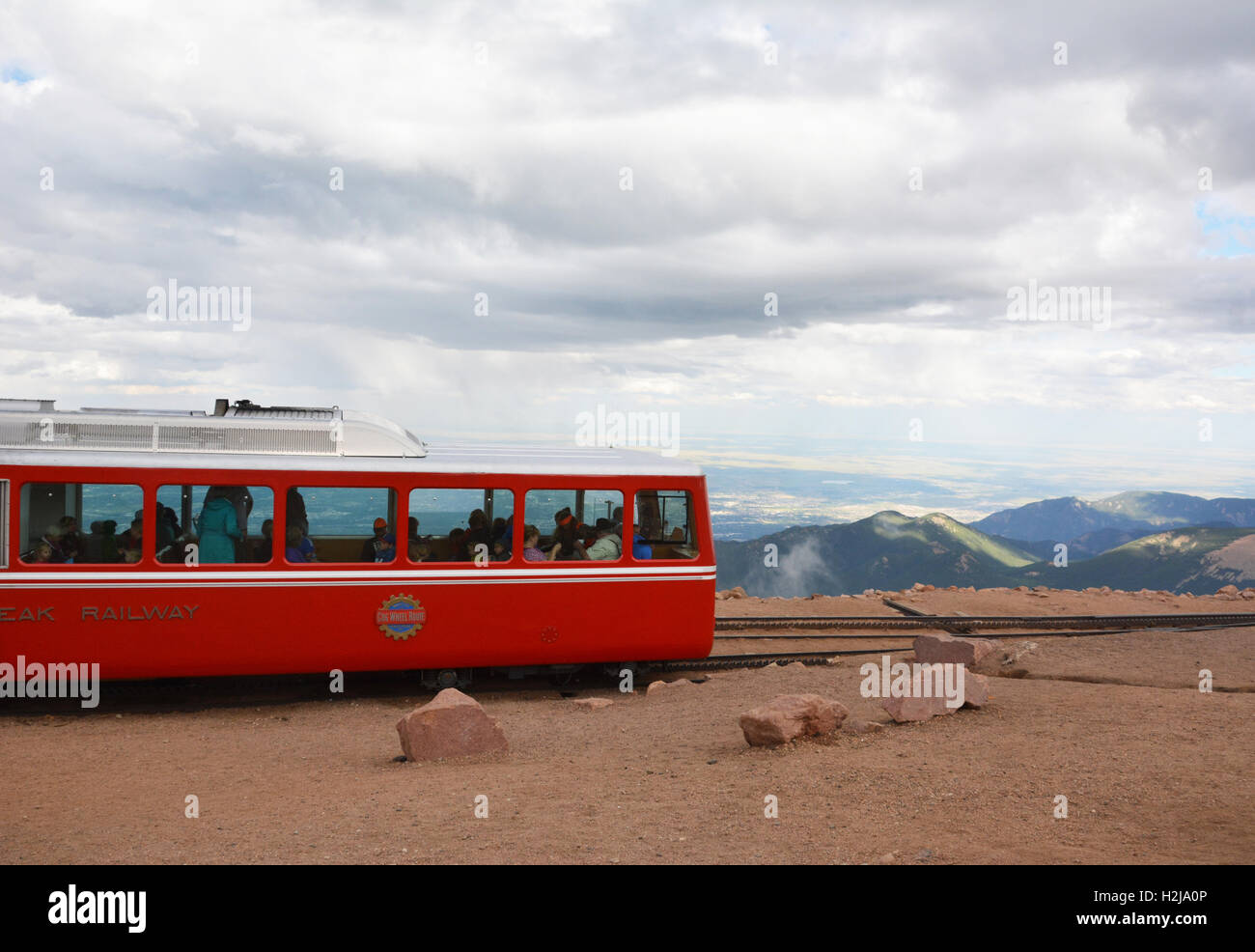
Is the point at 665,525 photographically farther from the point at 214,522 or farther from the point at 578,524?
the point at 214,522

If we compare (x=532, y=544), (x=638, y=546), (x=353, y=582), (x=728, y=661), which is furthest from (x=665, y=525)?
(x=353, y=582)

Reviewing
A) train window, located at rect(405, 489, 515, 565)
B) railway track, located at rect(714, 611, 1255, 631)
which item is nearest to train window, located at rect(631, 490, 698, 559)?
train window, located at rect(405, 489, 515, 565)

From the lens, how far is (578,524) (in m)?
12.6

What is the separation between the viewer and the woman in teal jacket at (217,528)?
11.2m

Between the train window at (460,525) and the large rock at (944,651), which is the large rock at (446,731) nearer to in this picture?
the train window at (460,525)

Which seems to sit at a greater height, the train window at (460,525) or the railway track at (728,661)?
the train window at (460,525)

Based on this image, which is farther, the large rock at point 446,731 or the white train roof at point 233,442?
the white train roof at point 233,442

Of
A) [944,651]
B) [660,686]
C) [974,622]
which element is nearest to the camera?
[944,651]

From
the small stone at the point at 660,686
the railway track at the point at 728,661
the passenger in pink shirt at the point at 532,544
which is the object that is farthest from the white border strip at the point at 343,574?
the railway track at the point at 728,661

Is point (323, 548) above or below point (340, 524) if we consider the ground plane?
below

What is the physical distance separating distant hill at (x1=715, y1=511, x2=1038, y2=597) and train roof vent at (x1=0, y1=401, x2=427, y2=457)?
99.4 meters

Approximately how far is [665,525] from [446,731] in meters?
4.60

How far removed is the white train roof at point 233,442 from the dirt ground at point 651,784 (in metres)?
3.01

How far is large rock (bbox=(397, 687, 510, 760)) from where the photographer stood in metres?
9.19
